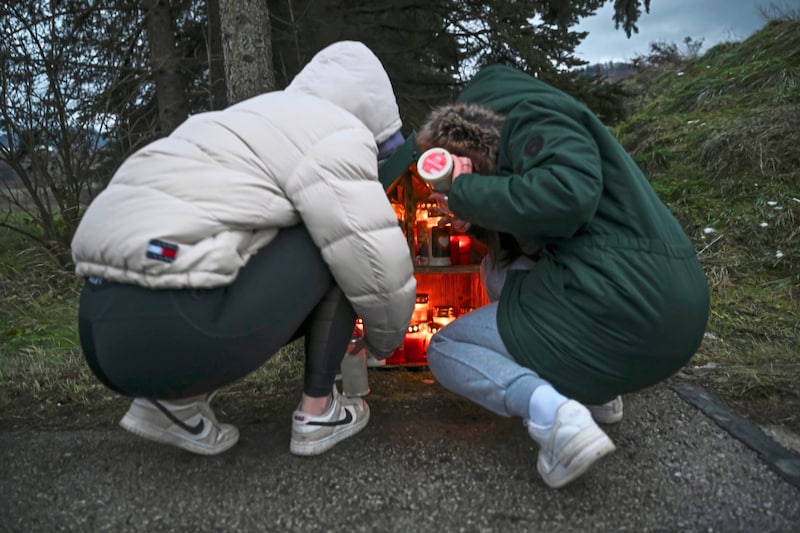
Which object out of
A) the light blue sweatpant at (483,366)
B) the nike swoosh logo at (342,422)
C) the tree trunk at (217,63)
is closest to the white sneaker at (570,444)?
the light blue sweatpant at (483,366)

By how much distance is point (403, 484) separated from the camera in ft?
5.84

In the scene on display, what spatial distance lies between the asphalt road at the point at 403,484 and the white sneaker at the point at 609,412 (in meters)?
0.04

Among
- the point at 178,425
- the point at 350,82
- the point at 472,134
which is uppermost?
the point at 350,82

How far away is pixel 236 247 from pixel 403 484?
80cm

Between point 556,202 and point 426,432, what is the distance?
93cm

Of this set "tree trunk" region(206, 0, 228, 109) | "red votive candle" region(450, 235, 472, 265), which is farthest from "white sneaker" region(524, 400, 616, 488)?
"tree trunk" region(206, 0, 228, 109)

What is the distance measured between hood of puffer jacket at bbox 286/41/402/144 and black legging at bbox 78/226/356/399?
0.42m

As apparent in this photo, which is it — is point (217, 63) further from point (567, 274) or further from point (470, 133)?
point (567, 274)

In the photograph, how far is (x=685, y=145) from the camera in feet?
18.8

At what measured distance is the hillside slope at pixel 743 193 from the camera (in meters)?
2.72

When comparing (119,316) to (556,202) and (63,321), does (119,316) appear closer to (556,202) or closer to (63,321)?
(556,202)

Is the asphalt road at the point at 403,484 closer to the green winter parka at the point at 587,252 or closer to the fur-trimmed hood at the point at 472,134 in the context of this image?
the green winter parka at the point at 587,252

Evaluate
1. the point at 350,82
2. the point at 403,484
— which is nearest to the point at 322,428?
the point at 403,484

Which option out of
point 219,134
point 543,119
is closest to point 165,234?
point 219,134
